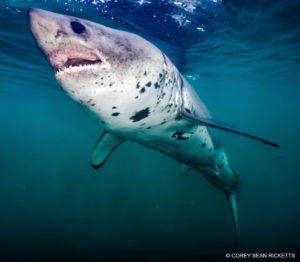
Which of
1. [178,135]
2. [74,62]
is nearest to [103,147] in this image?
[178,135]

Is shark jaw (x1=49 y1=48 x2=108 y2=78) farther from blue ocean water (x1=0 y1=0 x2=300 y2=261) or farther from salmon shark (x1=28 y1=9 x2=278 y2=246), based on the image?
blue ocean water (x1=0 y1=0 x2=300 y2=261)

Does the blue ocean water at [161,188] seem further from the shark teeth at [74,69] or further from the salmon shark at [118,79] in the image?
the shark teeth at [74,69]

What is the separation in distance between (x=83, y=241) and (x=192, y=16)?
1160 cm

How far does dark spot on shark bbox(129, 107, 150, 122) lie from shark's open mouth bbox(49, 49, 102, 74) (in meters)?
1.01

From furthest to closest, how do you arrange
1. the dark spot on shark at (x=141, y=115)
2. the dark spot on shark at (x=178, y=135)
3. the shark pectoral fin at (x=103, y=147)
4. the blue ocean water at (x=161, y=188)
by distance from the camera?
1. the blue ocean water at (x=161, y=188)
2. the shark pectoral fin at (x=103, y=147)
3. the dark spot on shark at (x=178, y=135)
4. the dark spot on shark at (x=141, y=115)

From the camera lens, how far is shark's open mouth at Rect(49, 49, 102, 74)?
6.88ft

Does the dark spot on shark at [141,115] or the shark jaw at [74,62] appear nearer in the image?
the shark jaw at [74,62]

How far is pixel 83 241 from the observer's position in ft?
34.3

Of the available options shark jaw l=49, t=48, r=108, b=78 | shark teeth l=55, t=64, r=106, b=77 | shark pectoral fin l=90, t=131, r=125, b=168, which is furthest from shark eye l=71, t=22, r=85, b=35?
shark pectoral fin l=90, t=131, r=125, b=168

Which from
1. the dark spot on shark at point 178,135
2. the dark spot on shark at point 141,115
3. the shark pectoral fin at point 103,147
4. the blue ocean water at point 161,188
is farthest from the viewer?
the blue ocean water at point 161,188

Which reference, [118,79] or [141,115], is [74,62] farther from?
[141,115]

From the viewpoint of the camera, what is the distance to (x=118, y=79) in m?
2.39

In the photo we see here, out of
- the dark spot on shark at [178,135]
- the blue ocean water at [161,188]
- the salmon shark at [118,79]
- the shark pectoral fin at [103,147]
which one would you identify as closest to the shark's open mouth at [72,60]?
the salmon shark at [118,79]

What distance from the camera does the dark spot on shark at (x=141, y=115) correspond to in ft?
10.0
